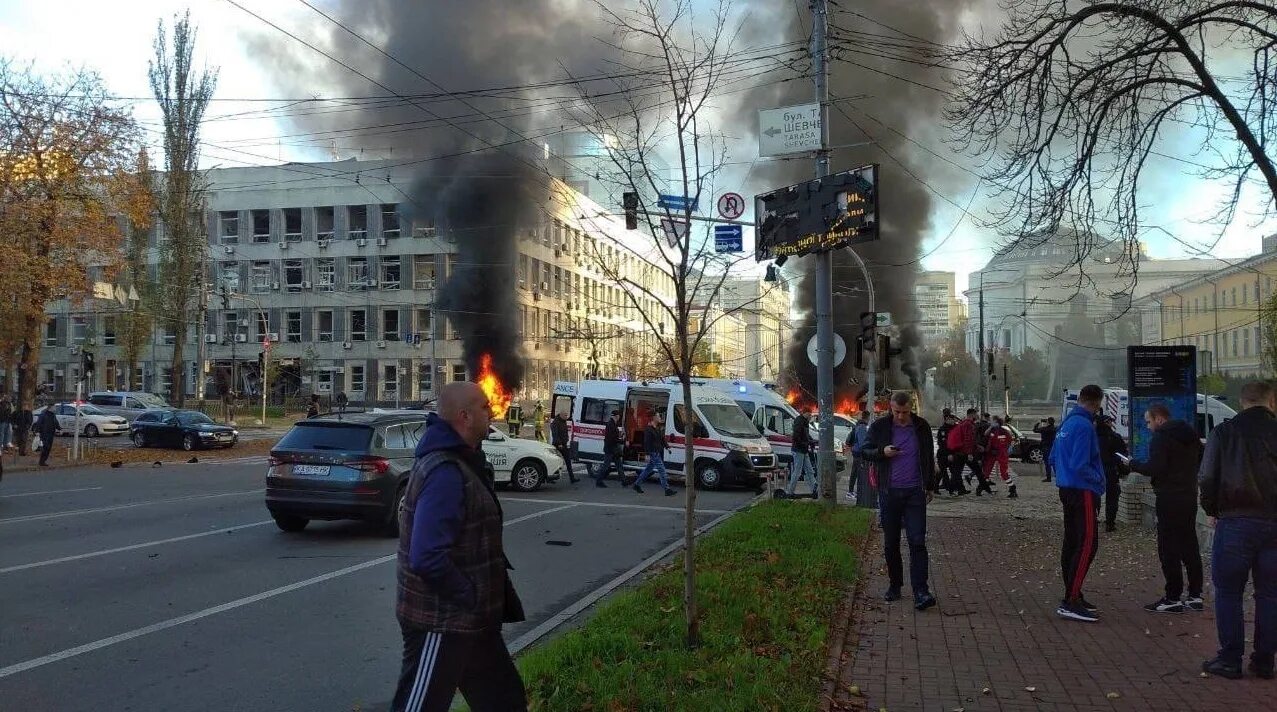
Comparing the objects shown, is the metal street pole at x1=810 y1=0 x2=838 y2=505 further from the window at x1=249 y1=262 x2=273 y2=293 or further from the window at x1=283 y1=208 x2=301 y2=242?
the window at x1=249 y1=262 x2=273 y2=293

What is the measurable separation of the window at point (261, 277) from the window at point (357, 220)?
634 cm

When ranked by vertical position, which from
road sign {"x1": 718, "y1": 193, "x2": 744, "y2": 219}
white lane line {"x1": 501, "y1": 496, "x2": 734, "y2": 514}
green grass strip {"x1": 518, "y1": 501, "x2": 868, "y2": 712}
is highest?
road sign {"x1": 718, "y1": 193, "x2": 744, "y2": 219}

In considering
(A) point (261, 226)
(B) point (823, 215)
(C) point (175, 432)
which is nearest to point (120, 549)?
(B) point (823, 215)

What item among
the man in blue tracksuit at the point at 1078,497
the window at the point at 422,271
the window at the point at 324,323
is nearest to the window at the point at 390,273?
the window at the point at 422,271

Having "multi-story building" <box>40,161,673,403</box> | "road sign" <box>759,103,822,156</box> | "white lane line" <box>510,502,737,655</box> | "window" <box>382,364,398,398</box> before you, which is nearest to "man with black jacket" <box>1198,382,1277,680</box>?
"white lane line" <box>510,502,737,655</box>

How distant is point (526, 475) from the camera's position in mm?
16969

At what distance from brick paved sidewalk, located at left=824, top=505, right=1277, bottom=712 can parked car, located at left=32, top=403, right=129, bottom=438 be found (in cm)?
3518

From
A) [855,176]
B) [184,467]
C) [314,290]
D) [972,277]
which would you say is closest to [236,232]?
[314,290]

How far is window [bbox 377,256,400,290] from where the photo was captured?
56719 millimetres

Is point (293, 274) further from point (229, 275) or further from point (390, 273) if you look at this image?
point (390, 273)

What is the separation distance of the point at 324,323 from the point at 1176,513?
57199 mm

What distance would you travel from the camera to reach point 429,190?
1196 inches

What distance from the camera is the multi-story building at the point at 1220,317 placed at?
42.8 m

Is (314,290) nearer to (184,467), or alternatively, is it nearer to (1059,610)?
(184,467)
